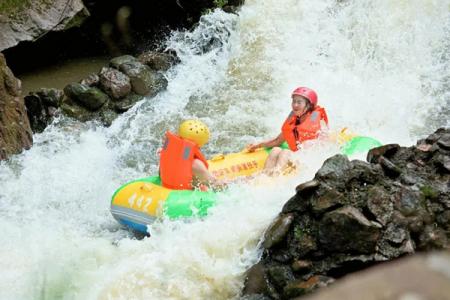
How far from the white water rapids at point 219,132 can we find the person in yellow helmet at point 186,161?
423 mm

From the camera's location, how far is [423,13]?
32.1 ft

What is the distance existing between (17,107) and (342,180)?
4669 millimetres

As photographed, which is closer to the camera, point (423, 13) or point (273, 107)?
point (273, 107)

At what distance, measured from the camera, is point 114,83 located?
28.7 ft

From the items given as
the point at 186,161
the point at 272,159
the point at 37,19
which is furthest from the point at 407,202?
the point at 37,19

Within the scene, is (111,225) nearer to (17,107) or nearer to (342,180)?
(17,107)

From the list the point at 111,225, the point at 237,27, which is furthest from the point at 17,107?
the point at 237,27

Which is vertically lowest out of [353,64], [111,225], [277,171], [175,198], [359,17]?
[111,225]

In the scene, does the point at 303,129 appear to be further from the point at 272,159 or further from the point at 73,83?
the point at 73,83

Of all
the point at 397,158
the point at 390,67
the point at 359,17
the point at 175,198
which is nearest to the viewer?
the point at 397,158

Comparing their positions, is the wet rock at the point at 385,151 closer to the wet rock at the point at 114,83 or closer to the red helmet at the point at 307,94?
the red helmet at the point at 307,94

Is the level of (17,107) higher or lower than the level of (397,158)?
lower

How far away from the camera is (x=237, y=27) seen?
1023cm

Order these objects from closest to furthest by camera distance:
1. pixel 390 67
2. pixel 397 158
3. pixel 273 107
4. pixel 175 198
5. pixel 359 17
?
pixel 397 158 → pixel 175 198 → pixel 273 107 → pixel 390 67 → pixel 359 17
